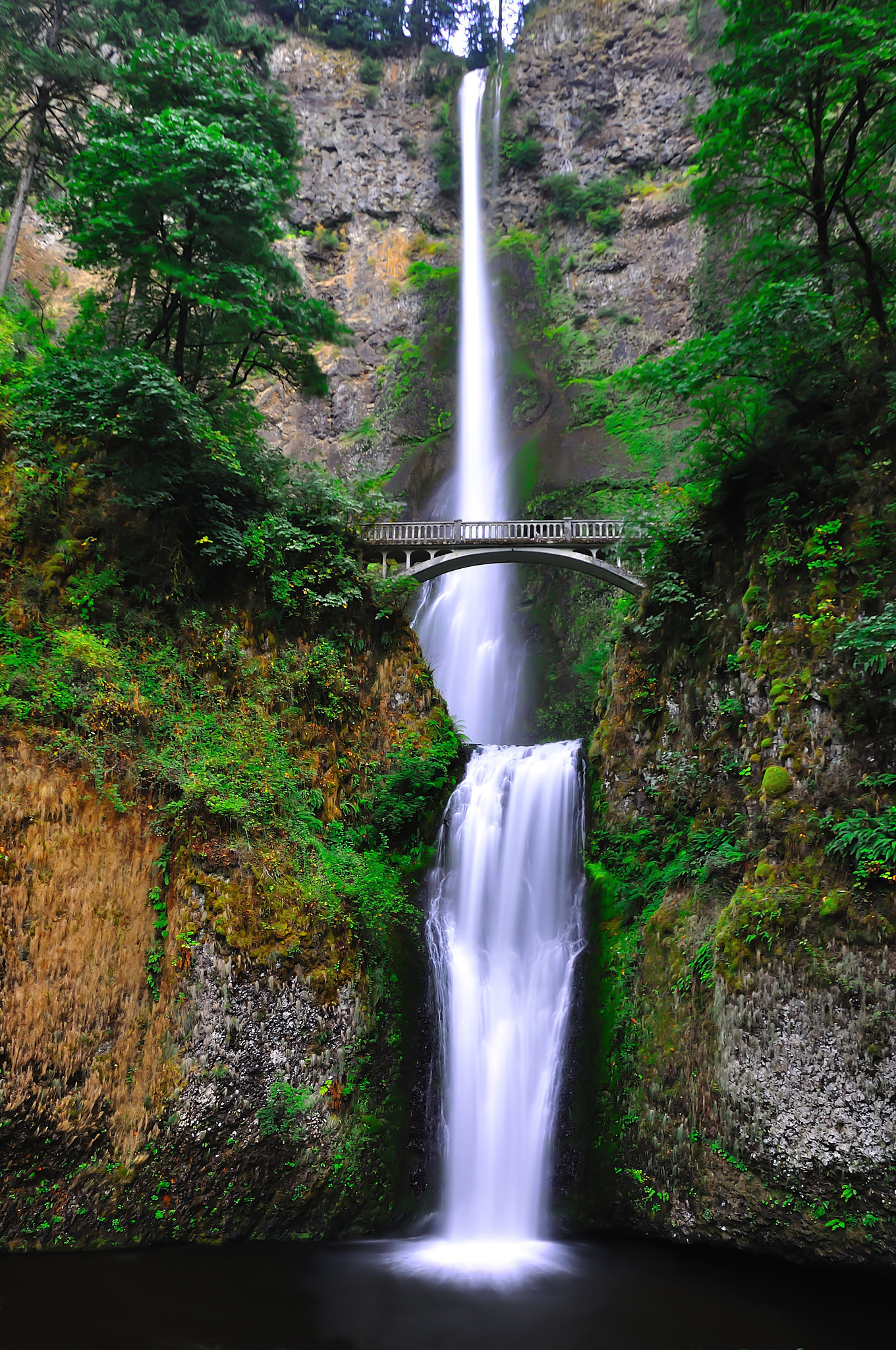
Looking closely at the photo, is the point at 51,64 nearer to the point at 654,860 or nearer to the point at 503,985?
the point at 654,860

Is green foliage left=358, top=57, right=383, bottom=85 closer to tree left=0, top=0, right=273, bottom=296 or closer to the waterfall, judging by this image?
tree left=0, top=0, right=273, bottom=296

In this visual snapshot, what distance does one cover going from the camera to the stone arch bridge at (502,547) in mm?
20281

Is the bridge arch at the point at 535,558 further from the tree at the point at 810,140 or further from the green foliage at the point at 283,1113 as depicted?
the green foliage at the point at 283,1113

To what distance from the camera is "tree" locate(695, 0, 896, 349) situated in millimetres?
8664

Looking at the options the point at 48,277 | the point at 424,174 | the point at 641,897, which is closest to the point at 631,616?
the point at 641,897

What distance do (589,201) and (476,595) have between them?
65.1 ft

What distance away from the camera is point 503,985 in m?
10.9

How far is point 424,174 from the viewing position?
3659cm

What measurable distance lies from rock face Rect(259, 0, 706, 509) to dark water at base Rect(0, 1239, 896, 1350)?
76.9ft

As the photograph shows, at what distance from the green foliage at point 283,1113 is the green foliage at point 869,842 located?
6423 millimetres

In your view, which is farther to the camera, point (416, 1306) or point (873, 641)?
point (873, 641)

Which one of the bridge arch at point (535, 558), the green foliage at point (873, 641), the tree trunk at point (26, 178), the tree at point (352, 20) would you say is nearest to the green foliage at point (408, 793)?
the green foliage at point (873, 641)

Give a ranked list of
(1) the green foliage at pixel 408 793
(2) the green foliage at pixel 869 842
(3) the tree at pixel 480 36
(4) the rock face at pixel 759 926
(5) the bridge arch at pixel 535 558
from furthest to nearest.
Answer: (3) the tree at pixel 480 36, (5) the bridge arch at pixel 535 558, (1) the green foliage at pixel 408 793, (2) the green foliage at pixel 869 842, (4) the rock face at pixel 759 926

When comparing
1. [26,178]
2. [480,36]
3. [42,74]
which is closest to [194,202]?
[26,178]
